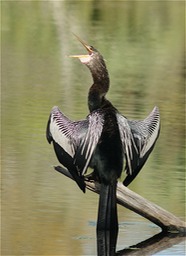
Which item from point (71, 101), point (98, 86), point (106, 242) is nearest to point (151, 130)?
point (98, 86)

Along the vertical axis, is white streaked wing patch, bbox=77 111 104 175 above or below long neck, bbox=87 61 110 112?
below

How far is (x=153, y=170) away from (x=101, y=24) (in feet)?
70.3

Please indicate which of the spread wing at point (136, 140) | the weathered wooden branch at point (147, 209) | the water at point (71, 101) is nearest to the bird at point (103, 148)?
the spread wing at point (136, 140)

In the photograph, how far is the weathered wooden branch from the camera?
9.40m

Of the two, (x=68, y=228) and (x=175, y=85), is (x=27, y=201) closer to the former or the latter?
(x=68, y=228)

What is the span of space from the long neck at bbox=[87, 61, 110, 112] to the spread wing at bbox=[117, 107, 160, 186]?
34 cm

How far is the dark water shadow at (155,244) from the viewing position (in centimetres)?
912

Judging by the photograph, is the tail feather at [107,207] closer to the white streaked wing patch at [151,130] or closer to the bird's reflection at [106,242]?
the bird's reflection at [106,242]

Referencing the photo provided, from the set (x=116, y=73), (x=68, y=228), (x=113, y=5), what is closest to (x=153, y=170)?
(x=68, y=228)

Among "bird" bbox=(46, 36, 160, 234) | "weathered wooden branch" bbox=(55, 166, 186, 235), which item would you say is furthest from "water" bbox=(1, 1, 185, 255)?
"bird" bbox=(46, 36, 160, 234)

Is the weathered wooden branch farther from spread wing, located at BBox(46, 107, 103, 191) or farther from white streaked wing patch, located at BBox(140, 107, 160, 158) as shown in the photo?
white streaked wing patch, located at BBox(140, 107, 160, 158)

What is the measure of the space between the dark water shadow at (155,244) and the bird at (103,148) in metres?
0.28

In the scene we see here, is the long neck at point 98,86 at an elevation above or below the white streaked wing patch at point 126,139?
above

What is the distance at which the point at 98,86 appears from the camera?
9883 mm
